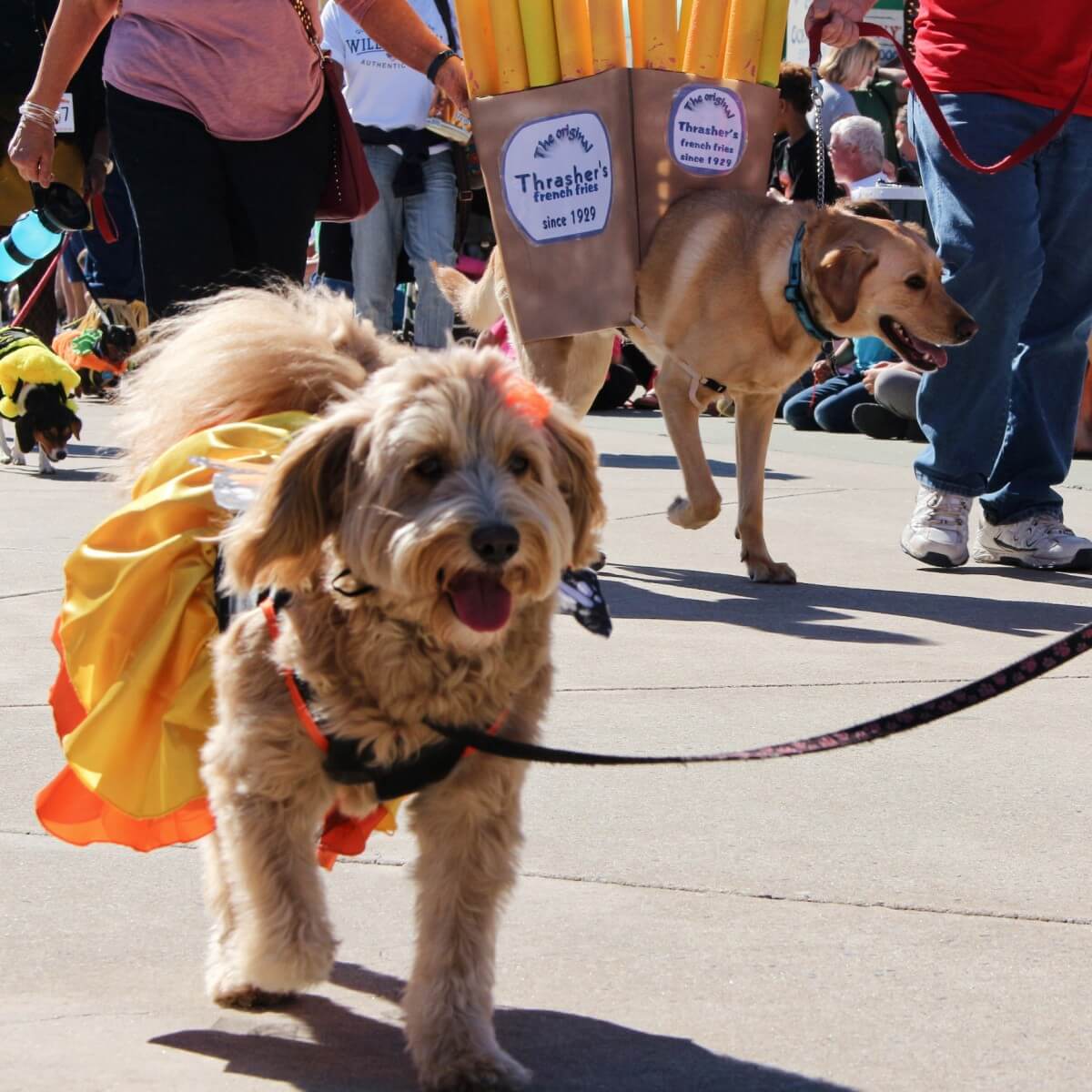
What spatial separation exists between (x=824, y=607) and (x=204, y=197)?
266 cm

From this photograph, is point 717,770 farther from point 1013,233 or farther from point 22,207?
point 22,207

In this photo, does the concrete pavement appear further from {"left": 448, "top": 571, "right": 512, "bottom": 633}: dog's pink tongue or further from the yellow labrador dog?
the yellow labrador dog

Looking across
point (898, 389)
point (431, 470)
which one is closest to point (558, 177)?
point (898, 389)

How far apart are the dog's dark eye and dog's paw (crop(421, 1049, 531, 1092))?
2.87ft

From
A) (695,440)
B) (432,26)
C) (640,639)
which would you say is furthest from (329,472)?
(432,26)

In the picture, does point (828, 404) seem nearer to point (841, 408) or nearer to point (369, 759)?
point (841, 408)

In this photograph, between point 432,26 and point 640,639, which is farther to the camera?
point 432,26

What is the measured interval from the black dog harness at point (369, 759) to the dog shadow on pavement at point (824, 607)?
323 cm

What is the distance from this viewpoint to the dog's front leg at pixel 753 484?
6938mm

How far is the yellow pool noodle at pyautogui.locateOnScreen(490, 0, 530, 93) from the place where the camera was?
7.04m

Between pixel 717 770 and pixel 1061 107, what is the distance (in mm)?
3602

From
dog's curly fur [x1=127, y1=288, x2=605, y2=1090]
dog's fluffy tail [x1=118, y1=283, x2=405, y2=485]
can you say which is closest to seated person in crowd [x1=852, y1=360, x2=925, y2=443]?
dog's fluffy tail [x1=118, y1=283, x2=405, y2=485]

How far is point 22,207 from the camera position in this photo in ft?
28.2

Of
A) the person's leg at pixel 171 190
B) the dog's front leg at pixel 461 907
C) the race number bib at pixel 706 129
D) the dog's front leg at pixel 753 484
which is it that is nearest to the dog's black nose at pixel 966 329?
the dog's front leg at pixel 753 484
